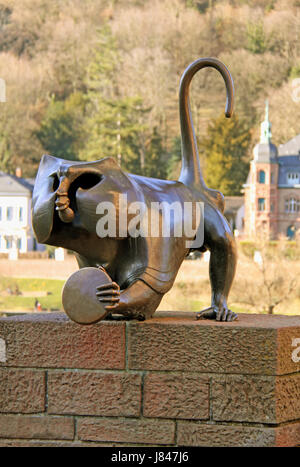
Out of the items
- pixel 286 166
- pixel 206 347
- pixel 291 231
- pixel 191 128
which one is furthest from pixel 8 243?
pixel 206 347

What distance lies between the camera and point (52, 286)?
75.8 feet

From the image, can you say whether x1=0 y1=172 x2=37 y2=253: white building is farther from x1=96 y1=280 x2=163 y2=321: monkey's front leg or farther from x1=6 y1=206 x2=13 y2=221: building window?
x1=96 y1=280 x2=163 y2=321: monkey's front leg

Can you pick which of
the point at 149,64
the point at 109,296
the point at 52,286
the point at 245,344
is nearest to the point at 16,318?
the point at 109,296

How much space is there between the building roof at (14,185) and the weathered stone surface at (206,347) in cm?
2185

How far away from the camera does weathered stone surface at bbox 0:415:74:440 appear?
9.18 ft

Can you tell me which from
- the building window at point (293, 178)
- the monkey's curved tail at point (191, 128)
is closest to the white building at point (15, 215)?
the building window at point (293, 178)

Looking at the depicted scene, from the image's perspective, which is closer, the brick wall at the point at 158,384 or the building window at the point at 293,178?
the brick wall at the point at 158,384

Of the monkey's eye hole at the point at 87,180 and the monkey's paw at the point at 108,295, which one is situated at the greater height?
the monkey's eye hole at the point at 87,180

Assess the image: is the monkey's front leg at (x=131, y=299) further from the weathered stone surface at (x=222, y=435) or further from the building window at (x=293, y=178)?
the building window at (x=293, y=178)

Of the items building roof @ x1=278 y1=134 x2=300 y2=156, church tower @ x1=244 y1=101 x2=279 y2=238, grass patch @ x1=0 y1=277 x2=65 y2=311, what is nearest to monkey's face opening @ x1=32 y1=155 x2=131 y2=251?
grass patch @ x1=0 y1=277 x2=65 y2=311

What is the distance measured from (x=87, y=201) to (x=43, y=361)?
62 centimetres

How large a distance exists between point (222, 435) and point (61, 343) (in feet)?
2.22

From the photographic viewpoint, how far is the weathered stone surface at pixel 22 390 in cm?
283

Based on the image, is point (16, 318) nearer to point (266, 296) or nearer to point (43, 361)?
point (43, 361)
